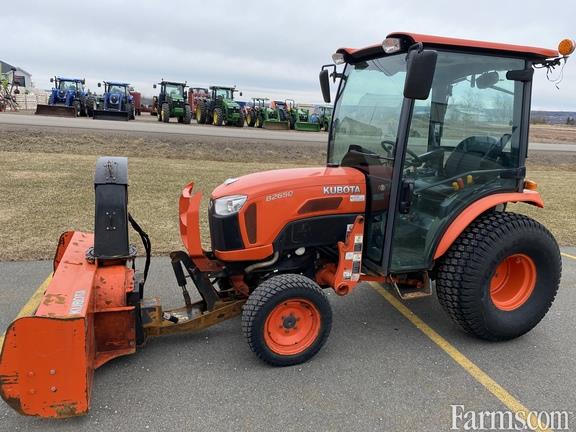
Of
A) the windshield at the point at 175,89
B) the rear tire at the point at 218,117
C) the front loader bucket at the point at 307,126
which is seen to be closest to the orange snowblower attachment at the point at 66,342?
the rear tire at the point at 218,117

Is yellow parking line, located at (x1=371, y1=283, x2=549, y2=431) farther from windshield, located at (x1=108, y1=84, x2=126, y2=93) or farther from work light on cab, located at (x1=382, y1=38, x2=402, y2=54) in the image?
windshield, located at (x1=108, y1=84, x2=126, y2=93)

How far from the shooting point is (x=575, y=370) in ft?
10.3

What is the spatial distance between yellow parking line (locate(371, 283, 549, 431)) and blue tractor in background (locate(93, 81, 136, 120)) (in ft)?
66.6

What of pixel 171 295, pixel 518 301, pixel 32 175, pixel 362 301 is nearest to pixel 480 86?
pixel 518 301

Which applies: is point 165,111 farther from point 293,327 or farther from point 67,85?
point 293,327

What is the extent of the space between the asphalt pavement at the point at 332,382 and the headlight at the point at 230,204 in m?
0.96

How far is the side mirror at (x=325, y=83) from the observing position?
12.3 ft

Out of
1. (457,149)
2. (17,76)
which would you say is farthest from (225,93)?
(17,76)

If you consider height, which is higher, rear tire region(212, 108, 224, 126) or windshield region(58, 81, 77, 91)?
windshield region(58, 81, 77, 91)

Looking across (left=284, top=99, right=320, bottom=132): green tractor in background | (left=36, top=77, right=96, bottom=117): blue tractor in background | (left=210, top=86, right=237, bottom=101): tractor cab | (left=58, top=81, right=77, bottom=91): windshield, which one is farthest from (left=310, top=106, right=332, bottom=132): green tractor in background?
(left=58, top=81, right=77, bottom=91): windshield

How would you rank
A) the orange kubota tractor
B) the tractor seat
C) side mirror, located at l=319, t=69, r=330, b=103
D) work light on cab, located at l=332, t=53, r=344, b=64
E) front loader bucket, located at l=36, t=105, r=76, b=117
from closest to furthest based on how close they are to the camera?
the orange kubota tractor < the tractor seat < work light on cab, located at l=332, t=53, r=344, b=64 < side mirror, located at l=319, t=69, r=330, b=103 < front loader bucket, located at l=36, t=105, r=76, b=117

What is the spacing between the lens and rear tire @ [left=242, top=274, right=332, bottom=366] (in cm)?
290

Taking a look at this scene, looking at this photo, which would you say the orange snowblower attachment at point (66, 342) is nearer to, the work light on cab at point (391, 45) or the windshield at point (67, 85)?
the work light on cab at point (391, 45)

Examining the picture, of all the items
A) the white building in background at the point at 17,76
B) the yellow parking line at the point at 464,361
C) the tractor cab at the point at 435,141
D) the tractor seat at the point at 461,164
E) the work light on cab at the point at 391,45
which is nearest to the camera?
the yellow parking line at the point at 464,361
